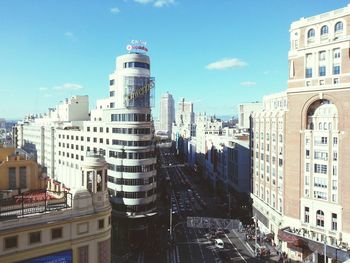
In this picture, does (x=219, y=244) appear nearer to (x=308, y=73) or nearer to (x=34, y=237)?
(x=308, y=73)

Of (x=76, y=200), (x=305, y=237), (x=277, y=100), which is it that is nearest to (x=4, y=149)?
(x=76, y=200)

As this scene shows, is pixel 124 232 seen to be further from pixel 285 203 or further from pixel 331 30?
pixel 331 30

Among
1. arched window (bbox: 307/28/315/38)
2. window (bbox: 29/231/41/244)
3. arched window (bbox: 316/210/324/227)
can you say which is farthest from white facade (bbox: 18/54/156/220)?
arched window (bbox: 307/28/315/38)

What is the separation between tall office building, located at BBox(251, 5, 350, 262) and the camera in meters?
61.3

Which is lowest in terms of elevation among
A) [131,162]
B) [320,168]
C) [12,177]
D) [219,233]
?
[219,233]

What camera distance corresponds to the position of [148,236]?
249ft

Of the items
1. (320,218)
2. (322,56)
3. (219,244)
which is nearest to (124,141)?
(219,244)

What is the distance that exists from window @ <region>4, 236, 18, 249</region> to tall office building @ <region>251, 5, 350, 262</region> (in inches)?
1926

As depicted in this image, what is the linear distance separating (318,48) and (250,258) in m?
43.2

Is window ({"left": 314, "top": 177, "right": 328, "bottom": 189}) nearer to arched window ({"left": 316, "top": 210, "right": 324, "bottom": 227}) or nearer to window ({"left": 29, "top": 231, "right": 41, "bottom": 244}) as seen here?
arched window ({"left": 316, "top": 210, "right": 324, "bottom": 227})

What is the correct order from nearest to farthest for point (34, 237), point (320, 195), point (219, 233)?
1. point (34, 237)
2. point (320, 195)
3. point (219, 233)

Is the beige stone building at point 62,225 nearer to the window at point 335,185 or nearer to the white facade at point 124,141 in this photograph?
the white facade at point 124,141

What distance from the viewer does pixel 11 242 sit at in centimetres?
2952

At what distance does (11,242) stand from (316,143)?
55.8 metres
